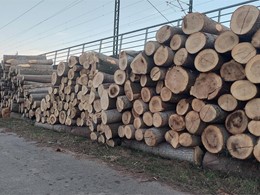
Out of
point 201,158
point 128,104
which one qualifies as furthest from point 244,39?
point 128,104

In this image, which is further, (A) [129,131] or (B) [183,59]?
(A) [129,131]

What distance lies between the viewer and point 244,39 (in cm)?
493

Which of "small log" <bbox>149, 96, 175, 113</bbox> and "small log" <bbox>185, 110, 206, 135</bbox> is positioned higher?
"small log" <bbox>149, 96, 175, 113</bbox>

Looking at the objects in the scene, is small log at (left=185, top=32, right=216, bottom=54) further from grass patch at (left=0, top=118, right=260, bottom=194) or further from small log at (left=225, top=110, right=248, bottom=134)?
grass patch at (left=0, top=118, right=260, bottom=194)

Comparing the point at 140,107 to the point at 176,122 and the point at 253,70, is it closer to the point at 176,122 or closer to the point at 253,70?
the point at 176,122

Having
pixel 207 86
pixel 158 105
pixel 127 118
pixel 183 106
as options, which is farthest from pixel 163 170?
pixel 127 118

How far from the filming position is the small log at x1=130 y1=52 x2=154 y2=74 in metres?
6.14

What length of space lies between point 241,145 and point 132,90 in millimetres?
2554

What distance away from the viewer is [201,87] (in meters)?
5.32

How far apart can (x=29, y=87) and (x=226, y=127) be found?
28.1 feet

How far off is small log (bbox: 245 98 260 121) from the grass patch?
0.90m

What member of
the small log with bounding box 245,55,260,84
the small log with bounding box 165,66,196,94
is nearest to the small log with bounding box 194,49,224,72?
the small log with bounding box 165,66,196,94

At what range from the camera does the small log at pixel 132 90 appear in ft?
21.5

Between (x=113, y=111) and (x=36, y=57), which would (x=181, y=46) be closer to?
(x=113, y=111)
